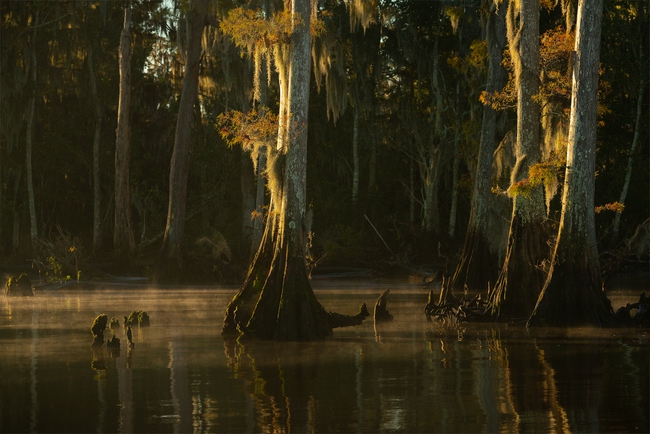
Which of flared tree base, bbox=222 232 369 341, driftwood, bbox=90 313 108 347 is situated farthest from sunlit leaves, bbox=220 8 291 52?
driftwood, bbox=90 313 108 347

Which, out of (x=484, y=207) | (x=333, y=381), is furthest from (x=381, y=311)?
(x=484, y=207)

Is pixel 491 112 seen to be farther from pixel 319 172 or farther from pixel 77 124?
pixel 77 124

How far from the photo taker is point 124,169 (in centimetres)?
3275

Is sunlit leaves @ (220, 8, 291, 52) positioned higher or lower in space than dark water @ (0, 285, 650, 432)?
higher

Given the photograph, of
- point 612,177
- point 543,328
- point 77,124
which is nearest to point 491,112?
point 612,177

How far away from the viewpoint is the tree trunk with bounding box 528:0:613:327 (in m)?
16.6

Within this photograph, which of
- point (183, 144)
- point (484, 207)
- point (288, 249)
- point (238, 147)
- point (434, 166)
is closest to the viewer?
point (288, 249)

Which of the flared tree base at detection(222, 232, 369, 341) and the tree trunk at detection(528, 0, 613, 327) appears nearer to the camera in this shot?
the flared tree base at detection(222, 232, 369, 341)

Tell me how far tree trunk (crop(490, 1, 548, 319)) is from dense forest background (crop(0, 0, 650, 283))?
33.4ft

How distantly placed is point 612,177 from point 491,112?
27.3ft

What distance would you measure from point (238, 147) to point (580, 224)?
2406 centimetres

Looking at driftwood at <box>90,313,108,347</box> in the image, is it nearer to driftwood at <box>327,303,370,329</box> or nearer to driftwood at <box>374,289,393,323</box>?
driftwood at <box>327,303,370,329</box>

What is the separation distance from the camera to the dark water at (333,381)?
9484mm

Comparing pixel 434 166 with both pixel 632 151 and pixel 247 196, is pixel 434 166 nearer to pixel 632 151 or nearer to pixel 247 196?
pixel 247 196
